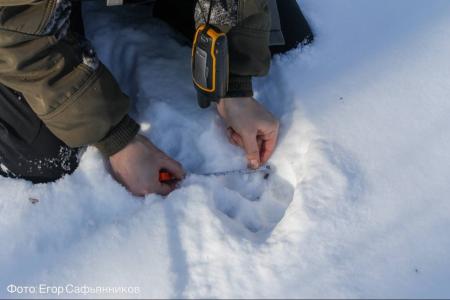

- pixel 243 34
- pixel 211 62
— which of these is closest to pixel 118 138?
pixel 211 62

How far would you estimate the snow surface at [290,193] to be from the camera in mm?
957

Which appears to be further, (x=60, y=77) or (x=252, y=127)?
(x=252, y=127)

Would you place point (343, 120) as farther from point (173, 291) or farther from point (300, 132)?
point (173, 291)

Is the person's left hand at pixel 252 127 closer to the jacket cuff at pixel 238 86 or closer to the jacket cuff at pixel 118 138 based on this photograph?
the jacket cuff at pixel 238 86

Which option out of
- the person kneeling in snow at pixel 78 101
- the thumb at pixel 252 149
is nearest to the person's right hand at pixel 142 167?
the person kneeling in snow at pixel 78 101

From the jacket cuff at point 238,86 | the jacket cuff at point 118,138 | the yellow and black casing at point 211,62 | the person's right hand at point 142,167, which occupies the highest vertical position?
the yellow and black casing at point 211,62

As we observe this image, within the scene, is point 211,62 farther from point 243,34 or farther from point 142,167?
point 142,167

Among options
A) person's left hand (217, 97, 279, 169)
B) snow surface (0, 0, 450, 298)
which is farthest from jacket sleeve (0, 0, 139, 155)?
person's left hand (217, 97, 279, 169)

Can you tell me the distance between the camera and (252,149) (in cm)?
114

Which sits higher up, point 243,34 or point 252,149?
point 243,34

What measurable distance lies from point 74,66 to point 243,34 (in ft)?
1.22

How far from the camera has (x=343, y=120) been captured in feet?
3.81

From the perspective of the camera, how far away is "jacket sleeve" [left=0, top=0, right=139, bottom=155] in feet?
2.94

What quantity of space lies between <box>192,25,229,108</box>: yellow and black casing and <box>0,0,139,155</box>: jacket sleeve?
6.9 inches
